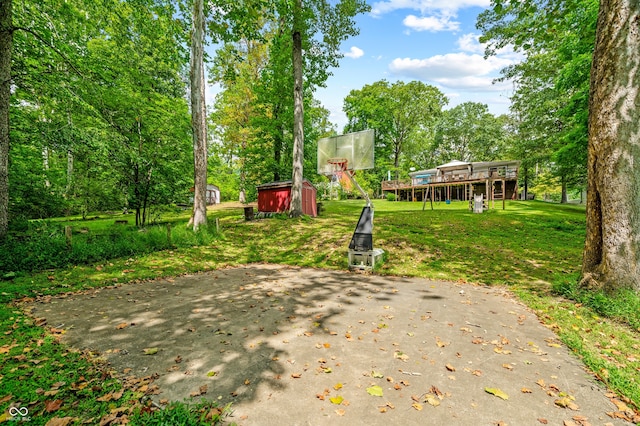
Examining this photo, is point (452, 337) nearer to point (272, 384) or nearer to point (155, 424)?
point (272, 384)

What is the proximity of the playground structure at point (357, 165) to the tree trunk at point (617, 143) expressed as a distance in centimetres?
516

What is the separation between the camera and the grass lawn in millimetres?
2801

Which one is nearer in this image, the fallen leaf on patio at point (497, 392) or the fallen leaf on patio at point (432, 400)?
the fallen leaf on patio at point (432, 400)

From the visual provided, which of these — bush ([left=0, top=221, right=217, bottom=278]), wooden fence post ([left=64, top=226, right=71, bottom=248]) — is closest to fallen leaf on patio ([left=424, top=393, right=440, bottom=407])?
bush ([left=0, top=221, right=217, bottom=278])

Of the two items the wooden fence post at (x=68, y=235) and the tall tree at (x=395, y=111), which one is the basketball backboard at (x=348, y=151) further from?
the tall tree at (x=395, y=111)

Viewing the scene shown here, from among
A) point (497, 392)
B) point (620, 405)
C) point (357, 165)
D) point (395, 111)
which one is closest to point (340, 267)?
point (357, 165)

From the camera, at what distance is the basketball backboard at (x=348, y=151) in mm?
10055

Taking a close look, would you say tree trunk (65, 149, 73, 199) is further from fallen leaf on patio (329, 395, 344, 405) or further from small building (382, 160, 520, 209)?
small building (382, 160, 520, 209)

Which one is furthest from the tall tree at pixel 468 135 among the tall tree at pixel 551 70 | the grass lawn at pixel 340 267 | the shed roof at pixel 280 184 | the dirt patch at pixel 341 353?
the dirt patch at pixel 341 353

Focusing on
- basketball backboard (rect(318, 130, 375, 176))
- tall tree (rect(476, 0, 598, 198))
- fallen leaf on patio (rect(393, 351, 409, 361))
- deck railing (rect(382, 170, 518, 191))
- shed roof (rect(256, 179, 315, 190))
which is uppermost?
tall tree (rect(476, 0, 598, 198))

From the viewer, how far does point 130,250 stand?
30.1ft

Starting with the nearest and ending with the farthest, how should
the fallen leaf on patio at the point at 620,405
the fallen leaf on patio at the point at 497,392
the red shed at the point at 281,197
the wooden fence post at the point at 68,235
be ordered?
1. the fallen leaf on patio at the point at 620,405
2. the fallen leaf on patio at the point at 497,392
3. the wooden fence post at the point at 68,235
4. the red shed at the point at 281,197

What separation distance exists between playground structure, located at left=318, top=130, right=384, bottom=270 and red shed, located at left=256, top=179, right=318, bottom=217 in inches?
352

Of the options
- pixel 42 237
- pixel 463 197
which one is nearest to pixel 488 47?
pixel 42 237
